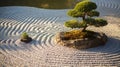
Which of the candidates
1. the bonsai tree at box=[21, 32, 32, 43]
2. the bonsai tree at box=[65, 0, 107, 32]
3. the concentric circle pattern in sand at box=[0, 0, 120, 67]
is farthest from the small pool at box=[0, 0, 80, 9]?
the bonsai tree at box=[65, 0, 107, 32]

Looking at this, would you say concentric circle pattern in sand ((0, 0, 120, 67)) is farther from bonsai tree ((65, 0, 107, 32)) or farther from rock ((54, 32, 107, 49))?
bonsai tree ((65, 0, 107, 32))

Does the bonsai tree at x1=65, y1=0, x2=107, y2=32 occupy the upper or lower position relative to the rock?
upper

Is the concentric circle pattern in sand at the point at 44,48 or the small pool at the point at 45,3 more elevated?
the small pool at the point at 45,3

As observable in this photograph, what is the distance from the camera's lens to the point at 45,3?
1496 cm

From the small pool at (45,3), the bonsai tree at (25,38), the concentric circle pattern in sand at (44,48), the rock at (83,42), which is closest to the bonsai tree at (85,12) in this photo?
the rock at (83,42)

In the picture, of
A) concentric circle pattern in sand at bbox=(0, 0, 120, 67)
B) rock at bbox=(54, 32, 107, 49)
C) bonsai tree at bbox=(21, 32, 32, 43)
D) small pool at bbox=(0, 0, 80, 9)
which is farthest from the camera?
small pool at bbox=(0, 0, 80, 9)

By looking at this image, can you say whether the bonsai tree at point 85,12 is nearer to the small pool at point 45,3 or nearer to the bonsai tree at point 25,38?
the bonsai tree at point 25,38

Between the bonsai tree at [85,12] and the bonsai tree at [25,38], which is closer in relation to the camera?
the bonsai tree at [85,12]

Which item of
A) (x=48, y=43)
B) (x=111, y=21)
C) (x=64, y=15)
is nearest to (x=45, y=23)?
(x=64, y=15)

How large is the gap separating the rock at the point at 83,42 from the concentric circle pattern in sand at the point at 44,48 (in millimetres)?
161

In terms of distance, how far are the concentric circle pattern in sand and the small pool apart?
2.17 m

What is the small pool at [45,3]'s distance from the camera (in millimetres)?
14289

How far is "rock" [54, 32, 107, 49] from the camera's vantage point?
8.80 metres

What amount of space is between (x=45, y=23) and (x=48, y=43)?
2.27 meters
